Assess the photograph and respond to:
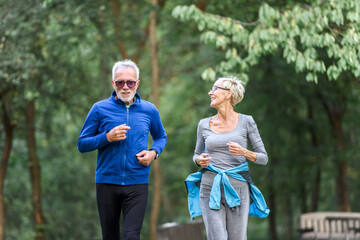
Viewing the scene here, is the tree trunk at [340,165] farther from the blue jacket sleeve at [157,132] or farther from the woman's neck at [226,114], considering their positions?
the blue jacket sleeve at [157,132]

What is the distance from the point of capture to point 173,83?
23.0m

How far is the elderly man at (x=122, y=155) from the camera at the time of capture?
5.08 m

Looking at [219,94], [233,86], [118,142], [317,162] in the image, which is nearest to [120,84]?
[118,142]

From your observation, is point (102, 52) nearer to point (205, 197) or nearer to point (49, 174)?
point (49, 174)

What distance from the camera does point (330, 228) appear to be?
37.4 ft

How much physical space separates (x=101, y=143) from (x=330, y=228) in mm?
7523

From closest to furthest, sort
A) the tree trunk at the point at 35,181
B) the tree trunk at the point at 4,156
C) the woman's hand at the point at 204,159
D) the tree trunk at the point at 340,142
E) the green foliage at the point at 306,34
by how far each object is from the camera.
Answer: the woman's hand at the point at 204,159 → the green foliage at the point at 306,34 → the tree trunk at the point at 4,156 → the tree trunk at the point at 35,181 → the tree trunk at the point at 340,142

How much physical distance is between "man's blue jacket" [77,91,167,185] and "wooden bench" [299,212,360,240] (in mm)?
6940

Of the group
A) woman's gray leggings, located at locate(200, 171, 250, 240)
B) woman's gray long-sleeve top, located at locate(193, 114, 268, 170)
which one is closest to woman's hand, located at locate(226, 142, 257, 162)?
woman's gray long-sleeve top, located at locate(193, 114, 268, 170)

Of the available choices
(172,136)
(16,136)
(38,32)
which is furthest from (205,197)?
(172,136)

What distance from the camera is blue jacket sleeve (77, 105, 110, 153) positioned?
499 centimetres

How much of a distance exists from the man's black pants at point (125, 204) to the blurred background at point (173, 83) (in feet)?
14.6

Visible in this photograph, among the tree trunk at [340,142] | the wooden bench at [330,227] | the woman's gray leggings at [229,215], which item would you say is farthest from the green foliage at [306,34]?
the tree trunk at [340,142]

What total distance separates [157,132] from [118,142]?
1.78ft
